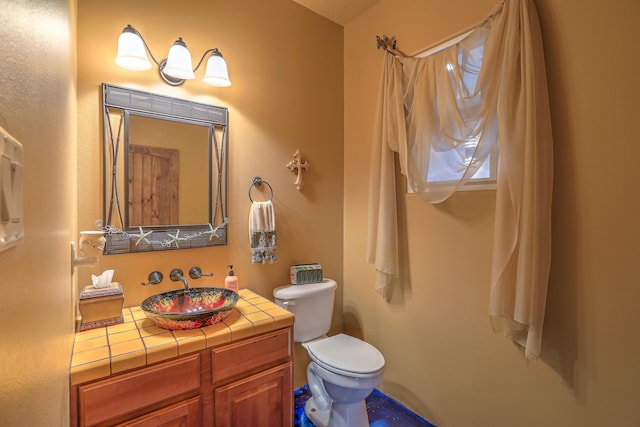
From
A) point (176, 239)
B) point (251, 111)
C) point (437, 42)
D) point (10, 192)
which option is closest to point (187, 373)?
point (176, 239)

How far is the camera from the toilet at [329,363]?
5.10 feet

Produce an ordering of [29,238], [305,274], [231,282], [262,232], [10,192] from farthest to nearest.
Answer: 1. [305,274]
2. [262,232]
3. [231,282]
4. [29,238]
5. [10,192]

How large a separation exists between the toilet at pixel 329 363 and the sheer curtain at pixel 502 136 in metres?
0.70

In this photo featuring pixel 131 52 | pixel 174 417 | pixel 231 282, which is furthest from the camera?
pixel 231 282

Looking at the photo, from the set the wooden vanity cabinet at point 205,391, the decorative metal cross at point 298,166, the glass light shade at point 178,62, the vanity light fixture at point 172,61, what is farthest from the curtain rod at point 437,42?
the wooden vanity cabinet at point 205,391

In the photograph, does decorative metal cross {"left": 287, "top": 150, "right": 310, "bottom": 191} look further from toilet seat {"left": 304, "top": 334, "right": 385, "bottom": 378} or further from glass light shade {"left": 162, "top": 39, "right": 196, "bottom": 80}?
toilet seat {"left": 304, "top": 334, "right": 385, "bottom": 378}

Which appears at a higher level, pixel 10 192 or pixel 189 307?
pixel 10 192

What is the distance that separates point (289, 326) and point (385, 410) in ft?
3.49

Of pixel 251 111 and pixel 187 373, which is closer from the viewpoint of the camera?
pixel 187 373

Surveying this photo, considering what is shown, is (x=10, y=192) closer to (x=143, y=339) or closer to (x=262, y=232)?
(x=143, y=339)

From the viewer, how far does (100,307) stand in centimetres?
131

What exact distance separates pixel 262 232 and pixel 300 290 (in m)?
0.45

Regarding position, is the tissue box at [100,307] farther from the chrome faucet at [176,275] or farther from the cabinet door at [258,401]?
the cabinet door at [258,401]

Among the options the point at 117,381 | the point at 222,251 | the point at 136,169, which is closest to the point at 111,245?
the point at 136,169
